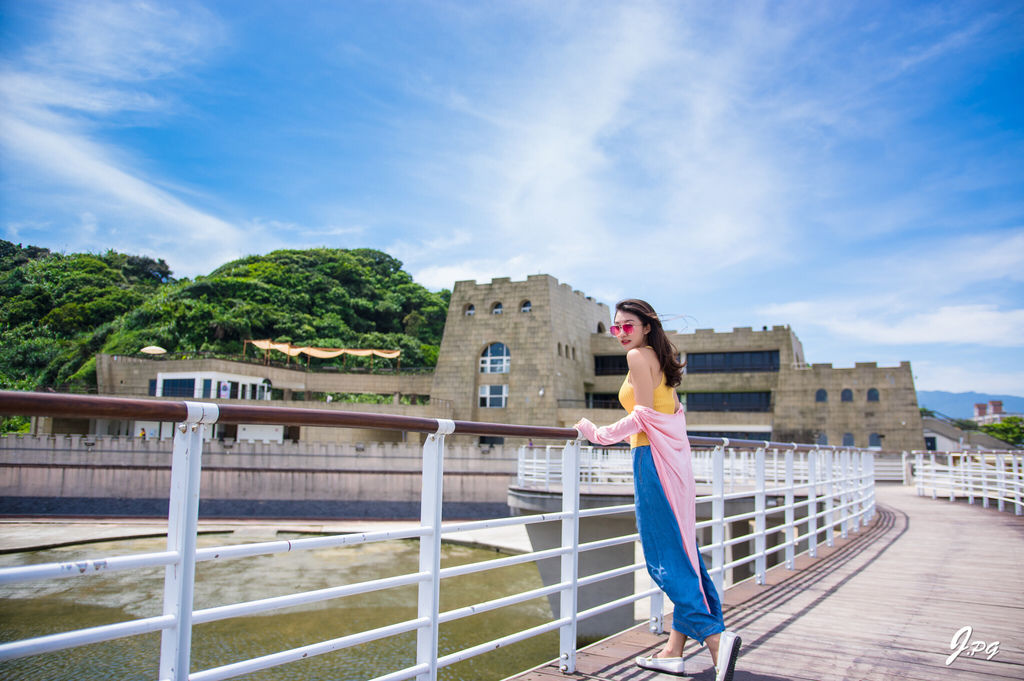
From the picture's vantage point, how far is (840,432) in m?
31.8

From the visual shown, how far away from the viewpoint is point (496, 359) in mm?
33594

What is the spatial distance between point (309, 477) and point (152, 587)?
1002 centimetres

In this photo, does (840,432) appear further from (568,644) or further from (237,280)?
(237,280)

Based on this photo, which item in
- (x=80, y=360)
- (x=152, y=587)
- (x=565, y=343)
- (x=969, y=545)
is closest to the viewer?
(x=969, y=545)

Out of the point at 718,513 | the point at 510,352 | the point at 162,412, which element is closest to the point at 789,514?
the point at 718,513

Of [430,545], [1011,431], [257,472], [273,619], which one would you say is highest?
[430,545]

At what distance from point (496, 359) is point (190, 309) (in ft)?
69.5

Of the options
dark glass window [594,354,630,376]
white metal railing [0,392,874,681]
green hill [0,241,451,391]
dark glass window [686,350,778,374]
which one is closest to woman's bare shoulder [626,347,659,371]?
white metal railing [0,392,874,681]

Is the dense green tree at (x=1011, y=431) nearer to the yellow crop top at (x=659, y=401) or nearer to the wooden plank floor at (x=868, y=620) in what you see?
the wooden plank floor at (x=868, y=620)

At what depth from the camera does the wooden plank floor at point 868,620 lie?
3.36 m

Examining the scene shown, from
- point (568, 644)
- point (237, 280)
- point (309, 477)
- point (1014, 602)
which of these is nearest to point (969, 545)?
point (1014, 602)

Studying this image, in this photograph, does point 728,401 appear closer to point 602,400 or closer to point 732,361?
point 732,361

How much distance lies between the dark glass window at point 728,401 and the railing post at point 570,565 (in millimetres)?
31695

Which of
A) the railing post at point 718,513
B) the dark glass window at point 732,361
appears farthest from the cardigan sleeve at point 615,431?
the dark glass window at point 732,361
